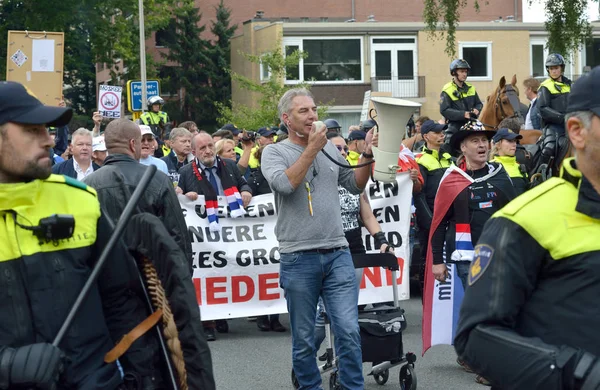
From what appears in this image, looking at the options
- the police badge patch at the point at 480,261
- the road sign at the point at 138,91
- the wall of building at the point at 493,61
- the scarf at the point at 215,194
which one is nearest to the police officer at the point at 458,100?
the scarf at the point at 215,194

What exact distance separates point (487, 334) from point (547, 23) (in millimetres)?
17536

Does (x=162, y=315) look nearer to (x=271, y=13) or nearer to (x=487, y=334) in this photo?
(x=487, y=334)

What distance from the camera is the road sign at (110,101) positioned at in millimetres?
22125

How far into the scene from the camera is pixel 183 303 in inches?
144

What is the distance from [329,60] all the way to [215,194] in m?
43.6

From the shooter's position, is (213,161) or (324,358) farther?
(213,161)

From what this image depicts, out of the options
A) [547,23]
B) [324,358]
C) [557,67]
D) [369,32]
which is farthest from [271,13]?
[324,358]

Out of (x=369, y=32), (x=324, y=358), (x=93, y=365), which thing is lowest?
(x=324, y=358)

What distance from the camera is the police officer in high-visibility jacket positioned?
2922 mm

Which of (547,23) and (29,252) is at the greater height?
(547,23)

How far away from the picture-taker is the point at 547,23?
19625 mm

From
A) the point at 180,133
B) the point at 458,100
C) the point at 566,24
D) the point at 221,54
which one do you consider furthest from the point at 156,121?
the point at 221,54

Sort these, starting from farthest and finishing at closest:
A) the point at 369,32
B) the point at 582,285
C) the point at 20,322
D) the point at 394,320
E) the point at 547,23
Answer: the point at 369,32 < the point at 547,23 < the point at 394,320 < the point at 20,322 < the point at 582,285

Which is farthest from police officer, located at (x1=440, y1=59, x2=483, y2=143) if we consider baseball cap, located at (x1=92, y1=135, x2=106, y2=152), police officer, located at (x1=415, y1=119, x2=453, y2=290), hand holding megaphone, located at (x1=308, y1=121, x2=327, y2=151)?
hand holding megaphone, located at (x1=308, y1=121, x2=327, y2=151)
